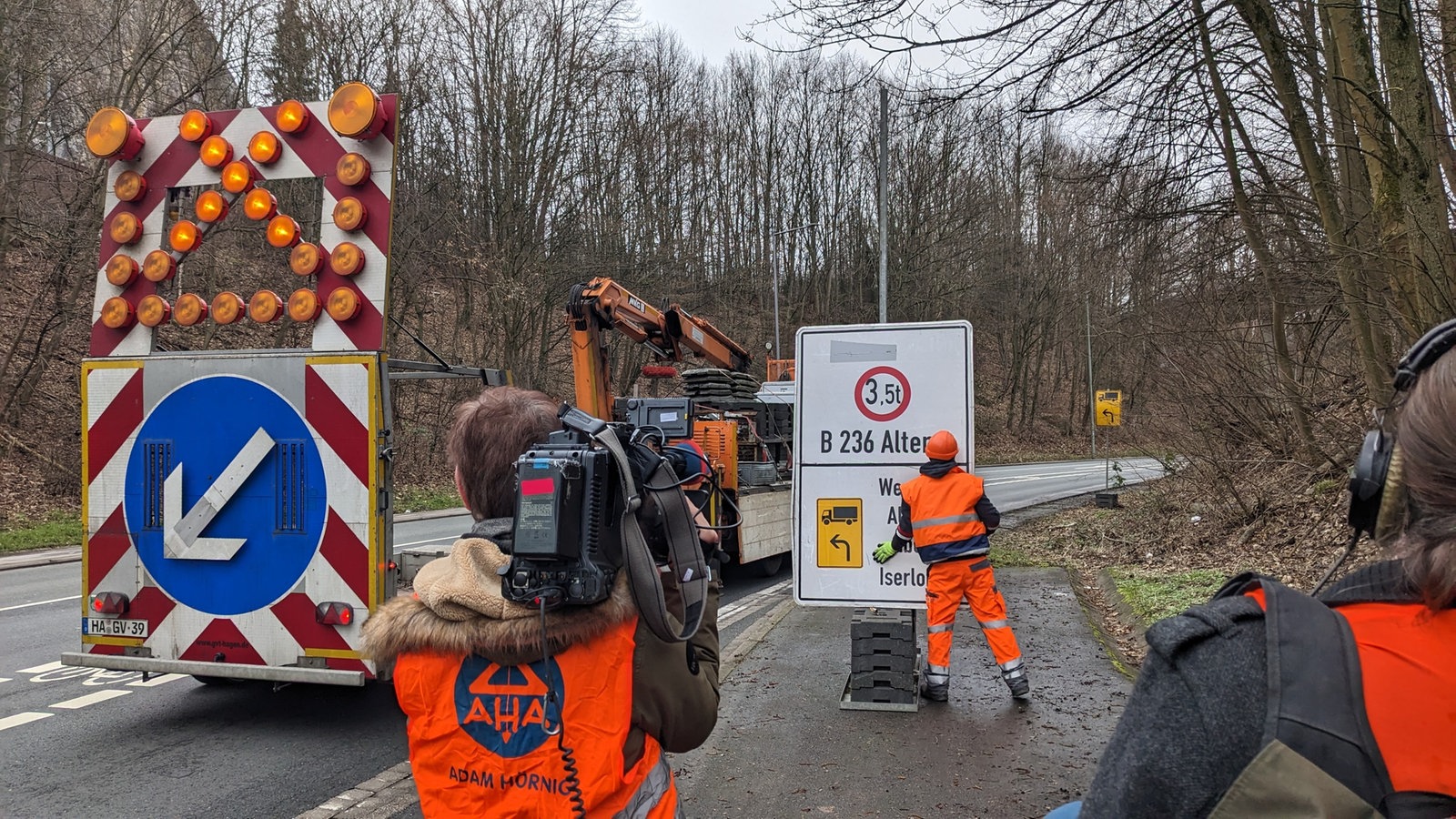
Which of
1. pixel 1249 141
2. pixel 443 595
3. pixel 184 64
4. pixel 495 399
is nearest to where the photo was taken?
pixel 443 595

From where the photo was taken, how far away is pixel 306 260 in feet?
15.7

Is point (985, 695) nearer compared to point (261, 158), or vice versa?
point (261, 158)

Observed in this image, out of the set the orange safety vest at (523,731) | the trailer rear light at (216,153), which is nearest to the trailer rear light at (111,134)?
the trailer rear light at (216,153)

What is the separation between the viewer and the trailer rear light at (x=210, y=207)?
16.4 feet

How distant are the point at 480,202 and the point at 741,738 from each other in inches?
875

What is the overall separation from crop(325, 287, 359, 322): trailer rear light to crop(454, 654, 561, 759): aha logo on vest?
3374 millimetres

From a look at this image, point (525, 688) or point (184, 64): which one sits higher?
point (184, 64)

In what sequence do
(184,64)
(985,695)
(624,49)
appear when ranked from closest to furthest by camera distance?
(985,695), (184,64), (624,49)

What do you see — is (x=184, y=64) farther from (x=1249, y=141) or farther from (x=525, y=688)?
(x=525, y=688)

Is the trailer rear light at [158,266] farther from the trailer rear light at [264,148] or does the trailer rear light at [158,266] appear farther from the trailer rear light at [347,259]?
the trailer rear light at [347,259]

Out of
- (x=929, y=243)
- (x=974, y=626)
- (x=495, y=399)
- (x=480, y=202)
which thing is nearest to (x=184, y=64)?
(x=480, y=202)

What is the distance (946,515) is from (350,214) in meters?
3.77

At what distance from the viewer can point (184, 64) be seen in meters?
19.0

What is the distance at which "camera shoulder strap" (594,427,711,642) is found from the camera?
186 centimetres
